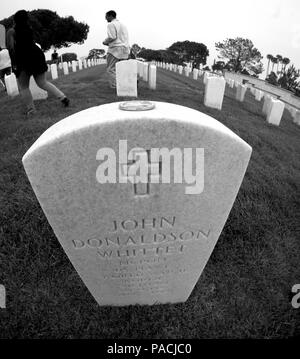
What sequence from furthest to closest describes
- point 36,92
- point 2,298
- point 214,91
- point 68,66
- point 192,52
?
point 192,52 → point 68,66 → point 214,91 → point 36,92 → point 2,298

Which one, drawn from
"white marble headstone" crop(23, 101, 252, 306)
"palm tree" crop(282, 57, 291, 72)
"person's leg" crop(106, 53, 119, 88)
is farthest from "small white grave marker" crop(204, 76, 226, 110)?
"palm tree" crop(282, 57, 291, 72)

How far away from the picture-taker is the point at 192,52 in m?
56.2

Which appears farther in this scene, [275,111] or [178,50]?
[178,50]

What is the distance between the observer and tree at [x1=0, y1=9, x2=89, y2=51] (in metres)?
31.2

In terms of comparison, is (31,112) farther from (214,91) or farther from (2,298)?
(214,91)

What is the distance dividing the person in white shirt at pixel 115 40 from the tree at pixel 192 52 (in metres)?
54.7

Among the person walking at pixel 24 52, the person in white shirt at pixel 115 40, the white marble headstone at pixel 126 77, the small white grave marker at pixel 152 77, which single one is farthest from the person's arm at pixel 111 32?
the person walking at pixel 24 52

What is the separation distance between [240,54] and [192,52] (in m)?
9.63

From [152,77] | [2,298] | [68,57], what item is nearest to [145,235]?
[2,298]

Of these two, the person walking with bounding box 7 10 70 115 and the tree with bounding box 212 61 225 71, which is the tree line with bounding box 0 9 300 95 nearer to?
the tree with bounding box 212 61 225 71

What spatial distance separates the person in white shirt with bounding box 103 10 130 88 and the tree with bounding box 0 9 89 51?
29.9 m

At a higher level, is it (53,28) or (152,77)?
(152,77)

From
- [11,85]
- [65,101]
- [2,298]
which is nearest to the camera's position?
[2,298]
